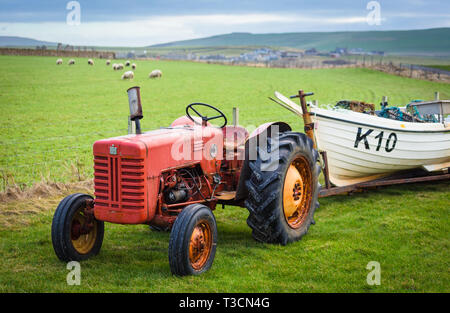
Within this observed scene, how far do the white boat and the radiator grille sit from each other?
284 centimetres

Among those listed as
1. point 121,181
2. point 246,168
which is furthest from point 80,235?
point 246,168

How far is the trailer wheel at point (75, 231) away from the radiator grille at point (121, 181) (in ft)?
1.31

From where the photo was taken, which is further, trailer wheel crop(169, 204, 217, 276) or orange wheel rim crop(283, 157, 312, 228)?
orange wheel rim crop(283, 157, 312, 228)

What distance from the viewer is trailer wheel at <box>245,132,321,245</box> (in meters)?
5.21

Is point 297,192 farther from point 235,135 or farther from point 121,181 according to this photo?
point 121,181

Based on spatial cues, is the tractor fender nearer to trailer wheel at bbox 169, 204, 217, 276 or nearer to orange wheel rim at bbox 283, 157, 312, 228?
orange wheel rim at bbox 283, 157, 312, 228

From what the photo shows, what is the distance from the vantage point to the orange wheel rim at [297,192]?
552 centimetres

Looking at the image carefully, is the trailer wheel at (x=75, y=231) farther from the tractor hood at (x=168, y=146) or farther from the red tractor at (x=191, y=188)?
the tractor hood at (x=168, y=146)

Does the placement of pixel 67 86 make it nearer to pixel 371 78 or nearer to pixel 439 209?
pixel 371 78

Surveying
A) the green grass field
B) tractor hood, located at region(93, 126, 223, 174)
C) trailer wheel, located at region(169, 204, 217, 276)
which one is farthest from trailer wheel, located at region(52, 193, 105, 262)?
trailer wheel, located at region(169, 204, 217, 276)

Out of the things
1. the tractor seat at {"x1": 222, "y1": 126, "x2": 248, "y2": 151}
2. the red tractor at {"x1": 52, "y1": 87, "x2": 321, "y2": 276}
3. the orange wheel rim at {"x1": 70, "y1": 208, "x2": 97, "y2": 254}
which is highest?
the tractor seat at {"x1": 222, "y1": 126, "x2": 248, "y2": 151}

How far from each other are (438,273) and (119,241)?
3468 millimetres

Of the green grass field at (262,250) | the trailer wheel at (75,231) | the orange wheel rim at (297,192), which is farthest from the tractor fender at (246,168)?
the trailer wheel at (75,231)

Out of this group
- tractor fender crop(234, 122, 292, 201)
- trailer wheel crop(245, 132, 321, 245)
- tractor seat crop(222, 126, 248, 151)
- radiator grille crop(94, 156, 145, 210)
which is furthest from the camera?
tractor seat crop(222, 126, 248, 151)
